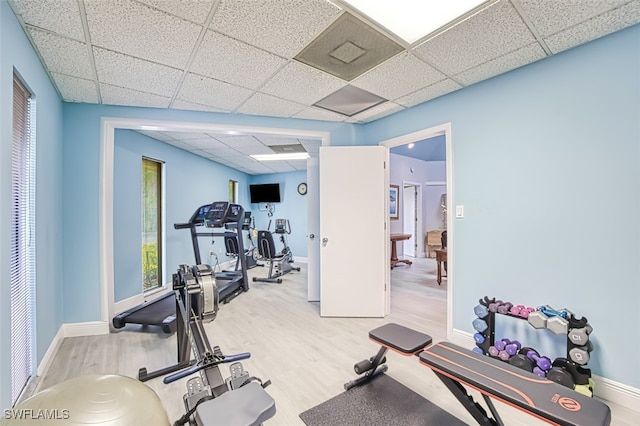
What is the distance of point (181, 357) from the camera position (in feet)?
7.44

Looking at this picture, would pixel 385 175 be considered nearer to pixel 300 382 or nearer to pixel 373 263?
pixel 373 263

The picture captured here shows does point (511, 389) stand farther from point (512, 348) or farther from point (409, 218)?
point (409, 218)

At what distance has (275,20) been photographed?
1697 mm

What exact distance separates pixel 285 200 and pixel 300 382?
5.94 m

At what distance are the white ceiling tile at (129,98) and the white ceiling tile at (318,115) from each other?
1469mm

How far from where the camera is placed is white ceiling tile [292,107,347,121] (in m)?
3.27

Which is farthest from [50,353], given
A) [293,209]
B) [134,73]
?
[293,209]

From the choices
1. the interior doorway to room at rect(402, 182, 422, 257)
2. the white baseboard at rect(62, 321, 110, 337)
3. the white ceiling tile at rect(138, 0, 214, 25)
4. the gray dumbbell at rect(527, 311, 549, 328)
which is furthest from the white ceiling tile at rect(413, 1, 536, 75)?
the interior doorway to room at rect(402, 182, 422, 257)

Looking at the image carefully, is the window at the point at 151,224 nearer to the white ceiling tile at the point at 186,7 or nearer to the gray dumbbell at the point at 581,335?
the white ceiling tile at the point at 186,7

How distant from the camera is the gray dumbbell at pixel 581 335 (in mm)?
1821

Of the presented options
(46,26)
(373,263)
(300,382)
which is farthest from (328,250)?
(46,26)

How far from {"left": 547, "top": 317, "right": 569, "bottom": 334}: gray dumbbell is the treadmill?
3.61 m

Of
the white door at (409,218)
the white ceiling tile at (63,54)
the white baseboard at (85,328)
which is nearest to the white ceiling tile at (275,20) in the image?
the white ceiling tile at (63,54)

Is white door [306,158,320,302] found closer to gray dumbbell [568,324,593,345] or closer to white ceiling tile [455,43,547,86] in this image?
white ceiling tile [455,43,547,86]
